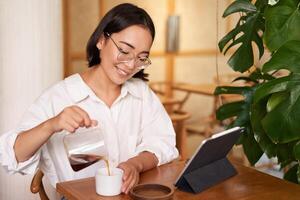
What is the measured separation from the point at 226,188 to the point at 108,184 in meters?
0.36

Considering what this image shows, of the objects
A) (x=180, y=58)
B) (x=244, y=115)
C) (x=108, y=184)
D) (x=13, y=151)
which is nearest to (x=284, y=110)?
(x=244, y=115)

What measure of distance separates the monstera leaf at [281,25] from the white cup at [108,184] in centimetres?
65

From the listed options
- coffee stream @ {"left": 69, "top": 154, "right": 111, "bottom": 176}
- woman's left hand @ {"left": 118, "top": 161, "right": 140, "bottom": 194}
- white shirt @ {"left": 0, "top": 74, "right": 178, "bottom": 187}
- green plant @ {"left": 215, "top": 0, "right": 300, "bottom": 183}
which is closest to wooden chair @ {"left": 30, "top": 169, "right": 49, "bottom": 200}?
white shirt @ {"left": 0, "top": 74, "right": 178, "bottom": 187}

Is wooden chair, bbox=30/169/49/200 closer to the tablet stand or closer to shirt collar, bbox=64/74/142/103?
shirt collar, bbox=64/74/142/103

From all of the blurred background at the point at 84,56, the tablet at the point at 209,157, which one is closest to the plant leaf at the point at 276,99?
the tablet at the point at 209,157

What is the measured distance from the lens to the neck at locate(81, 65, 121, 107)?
1.67 meters

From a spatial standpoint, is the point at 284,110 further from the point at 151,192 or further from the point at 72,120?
the point at 72,120

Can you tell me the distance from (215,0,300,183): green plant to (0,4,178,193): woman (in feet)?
1.02

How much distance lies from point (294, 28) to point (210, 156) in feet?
1.63

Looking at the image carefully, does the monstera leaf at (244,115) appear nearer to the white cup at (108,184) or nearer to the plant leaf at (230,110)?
the plant leaf at (230,110)

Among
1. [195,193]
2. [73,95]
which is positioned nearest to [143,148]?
[73,95]

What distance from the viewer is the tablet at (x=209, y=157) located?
1196mm

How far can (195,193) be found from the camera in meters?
1.22

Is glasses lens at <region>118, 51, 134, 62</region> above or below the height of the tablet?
above
